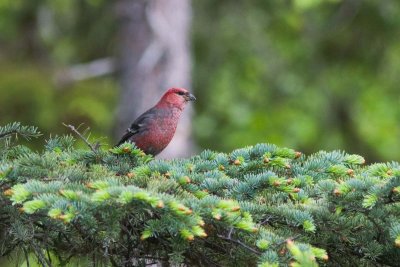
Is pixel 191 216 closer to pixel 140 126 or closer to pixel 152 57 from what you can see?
pixel 140 126

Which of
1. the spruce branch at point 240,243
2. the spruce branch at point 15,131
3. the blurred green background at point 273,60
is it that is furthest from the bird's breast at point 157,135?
the blurred green background at point 273,60

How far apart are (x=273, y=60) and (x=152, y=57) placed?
11.4 feet

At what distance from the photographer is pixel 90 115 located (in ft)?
33.1

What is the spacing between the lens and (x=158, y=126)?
6.04 meters

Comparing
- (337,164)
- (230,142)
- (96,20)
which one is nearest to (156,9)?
(96,20)

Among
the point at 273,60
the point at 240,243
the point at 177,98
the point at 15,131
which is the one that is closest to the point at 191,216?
the point at 240,243

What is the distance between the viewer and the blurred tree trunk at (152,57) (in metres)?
9.27

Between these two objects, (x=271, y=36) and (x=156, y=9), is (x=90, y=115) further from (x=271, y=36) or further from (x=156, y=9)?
(x=271, y=36)

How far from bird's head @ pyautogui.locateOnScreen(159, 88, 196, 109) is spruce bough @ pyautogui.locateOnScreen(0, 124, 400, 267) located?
284cm

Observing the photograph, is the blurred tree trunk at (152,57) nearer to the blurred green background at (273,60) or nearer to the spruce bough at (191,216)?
the blurred green background at (273,60)

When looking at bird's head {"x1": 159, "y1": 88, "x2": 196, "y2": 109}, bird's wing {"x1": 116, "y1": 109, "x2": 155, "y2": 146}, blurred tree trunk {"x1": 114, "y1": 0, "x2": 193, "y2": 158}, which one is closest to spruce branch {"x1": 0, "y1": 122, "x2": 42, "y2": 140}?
bird's wing {"x1": 116, "y1": 109, "x2": 155, "y2": 146}

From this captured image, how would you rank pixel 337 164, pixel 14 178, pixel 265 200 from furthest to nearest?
pixel 337 164, pixel 265 200, pixel 14 178

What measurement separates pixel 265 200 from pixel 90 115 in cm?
708

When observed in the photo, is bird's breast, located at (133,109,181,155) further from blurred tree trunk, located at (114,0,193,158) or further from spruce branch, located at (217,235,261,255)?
spruce branch, located at (217,235,261,255)
